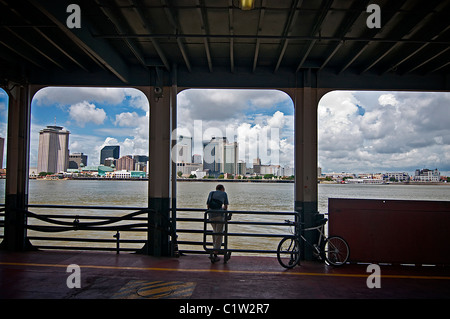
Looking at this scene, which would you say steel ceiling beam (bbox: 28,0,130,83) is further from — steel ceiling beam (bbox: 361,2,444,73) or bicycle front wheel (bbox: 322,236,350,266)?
bicycle front wheel (bbox: 322,236,350,266)

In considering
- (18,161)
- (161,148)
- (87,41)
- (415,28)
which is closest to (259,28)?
(415,28)

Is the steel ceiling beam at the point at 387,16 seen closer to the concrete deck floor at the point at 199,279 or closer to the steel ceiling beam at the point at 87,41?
the concrete deck floor at the point at 199,279

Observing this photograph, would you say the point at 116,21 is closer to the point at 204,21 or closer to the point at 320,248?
the point at 204,21

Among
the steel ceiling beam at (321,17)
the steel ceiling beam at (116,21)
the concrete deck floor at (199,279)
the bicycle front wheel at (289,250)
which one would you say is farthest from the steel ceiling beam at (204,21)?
the concrete deck floor at (199,279)

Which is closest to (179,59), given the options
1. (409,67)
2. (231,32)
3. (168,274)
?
(231,32)

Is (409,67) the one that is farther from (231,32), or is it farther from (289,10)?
(231,32)

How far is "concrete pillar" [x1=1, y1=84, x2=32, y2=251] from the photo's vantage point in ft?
21.8

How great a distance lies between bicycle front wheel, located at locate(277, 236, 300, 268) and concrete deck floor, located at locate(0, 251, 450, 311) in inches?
5.3

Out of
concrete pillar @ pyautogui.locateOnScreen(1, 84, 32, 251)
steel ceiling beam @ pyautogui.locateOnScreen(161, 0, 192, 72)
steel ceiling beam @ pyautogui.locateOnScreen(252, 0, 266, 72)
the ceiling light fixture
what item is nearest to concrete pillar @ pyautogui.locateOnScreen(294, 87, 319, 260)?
steel ceiling beam @ pyautogui.locateOnScreen(252, 0, 266, 72)

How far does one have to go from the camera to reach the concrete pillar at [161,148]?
661cm

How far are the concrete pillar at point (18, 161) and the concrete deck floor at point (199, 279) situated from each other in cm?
49
